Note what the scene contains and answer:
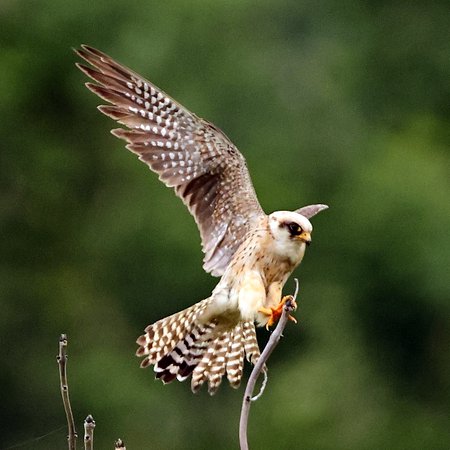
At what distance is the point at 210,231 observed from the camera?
22.2 ft

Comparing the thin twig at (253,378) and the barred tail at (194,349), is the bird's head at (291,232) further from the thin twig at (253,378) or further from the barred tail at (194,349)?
the thin twig at (253,378)

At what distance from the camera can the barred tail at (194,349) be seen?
6.51 meters

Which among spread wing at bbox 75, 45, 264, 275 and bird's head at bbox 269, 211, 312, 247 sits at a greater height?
spread wing at bbox 75, 45, 264, 275

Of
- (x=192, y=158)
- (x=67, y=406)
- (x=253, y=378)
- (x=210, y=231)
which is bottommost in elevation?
(x=67, y=406)

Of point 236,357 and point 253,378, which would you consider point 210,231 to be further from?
point 253,378

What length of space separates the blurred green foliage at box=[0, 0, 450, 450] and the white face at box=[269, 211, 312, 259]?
787 centimetres

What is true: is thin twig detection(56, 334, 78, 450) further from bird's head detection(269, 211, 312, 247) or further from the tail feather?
the tail feather

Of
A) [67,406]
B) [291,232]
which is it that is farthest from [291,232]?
[67,406]

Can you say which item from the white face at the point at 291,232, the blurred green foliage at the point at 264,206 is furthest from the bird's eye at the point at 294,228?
the blurred green foliage at the point at 264,206

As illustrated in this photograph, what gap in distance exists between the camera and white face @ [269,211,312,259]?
6.25m

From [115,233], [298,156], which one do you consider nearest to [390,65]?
[298,156]

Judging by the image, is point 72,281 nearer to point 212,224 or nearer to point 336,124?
point 336,124

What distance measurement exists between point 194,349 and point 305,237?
2.12 ft

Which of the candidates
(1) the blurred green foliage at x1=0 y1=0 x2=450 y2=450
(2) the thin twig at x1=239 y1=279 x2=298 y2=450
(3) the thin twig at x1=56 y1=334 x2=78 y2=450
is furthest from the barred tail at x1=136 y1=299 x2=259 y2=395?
(1) the blurred green foliage at x1=0 y1=0 x2=450 y2=450
